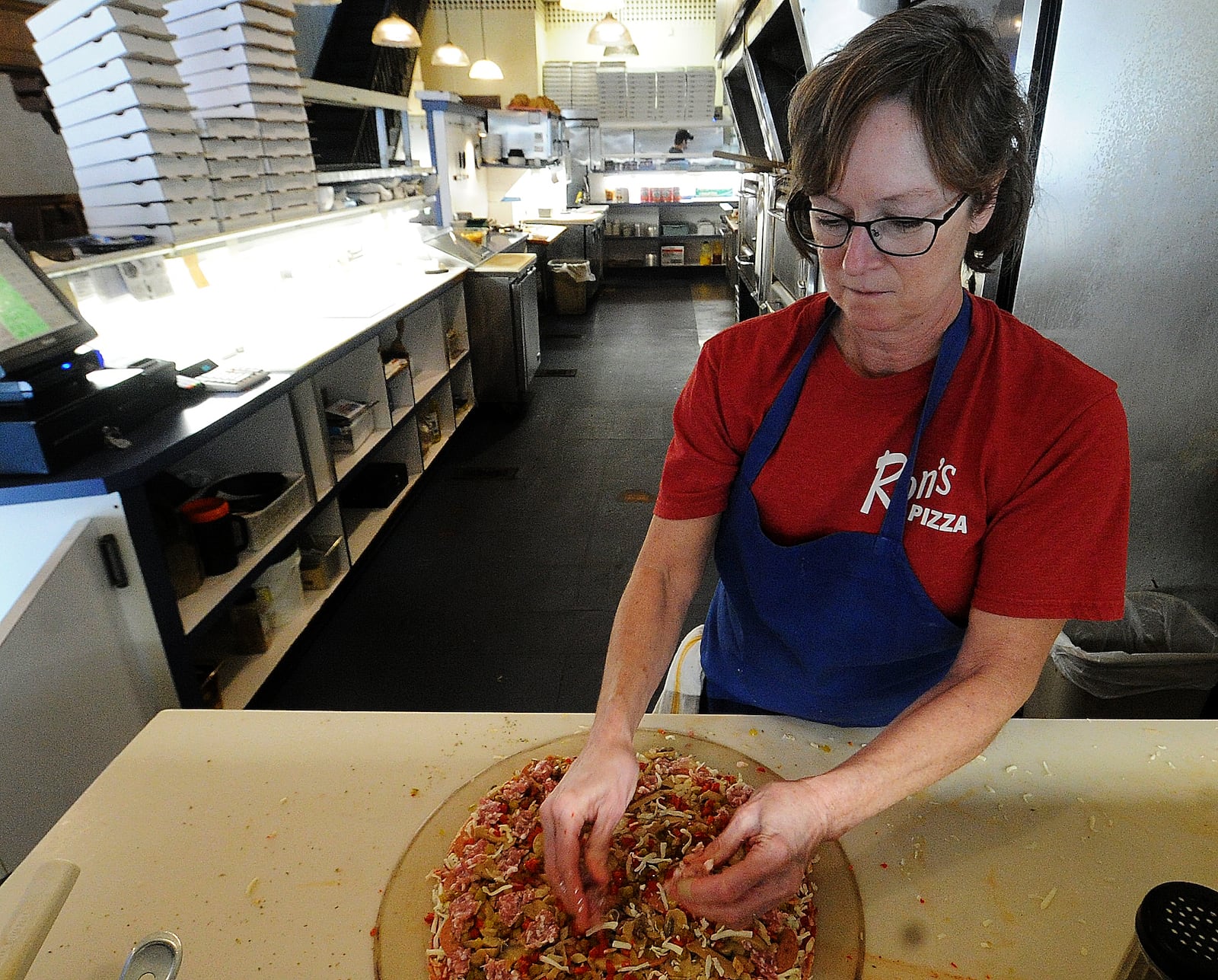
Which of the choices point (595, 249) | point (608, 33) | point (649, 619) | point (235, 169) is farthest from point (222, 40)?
point (595, 249)

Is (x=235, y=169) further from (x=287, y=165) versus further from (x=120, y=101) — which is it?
(x=120, y=101)

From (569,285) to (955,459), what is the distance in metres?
7.81

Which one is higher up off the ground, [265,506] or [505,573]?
[265,506]

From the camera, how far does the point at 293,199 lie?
3521 millimetres

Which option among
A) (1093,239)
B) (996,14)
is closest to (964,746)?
(1093,239)

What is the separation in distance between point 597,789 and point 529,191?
382 inches

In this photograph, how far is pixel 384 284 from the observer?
175 inches

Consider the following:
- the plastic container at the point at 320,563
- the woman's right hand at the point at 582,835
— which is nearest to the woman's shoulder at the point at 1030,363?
the woman's right hand at the point at 582,835

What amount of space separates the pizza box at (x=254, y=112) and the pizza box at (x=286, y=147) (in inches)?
3.5

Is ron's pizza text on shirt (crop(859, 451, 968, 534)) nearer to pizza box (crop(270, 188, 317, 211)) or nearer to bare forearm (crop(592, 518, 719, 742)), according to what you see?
bare forearm (crop(592, 518, 719, 742))

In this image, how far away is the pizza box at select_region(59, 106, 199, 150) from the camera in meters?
2.51

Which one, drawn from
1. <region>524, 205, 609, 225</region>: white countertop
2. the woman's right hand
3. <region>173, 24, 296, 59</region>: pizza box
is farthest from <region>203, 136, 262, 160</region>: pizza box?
<region>524, 205, 609, 225</region>: white countertop

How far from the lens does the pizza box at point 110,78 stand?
2.44 meters

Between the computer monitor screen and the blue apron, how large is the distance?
64.2 inches
